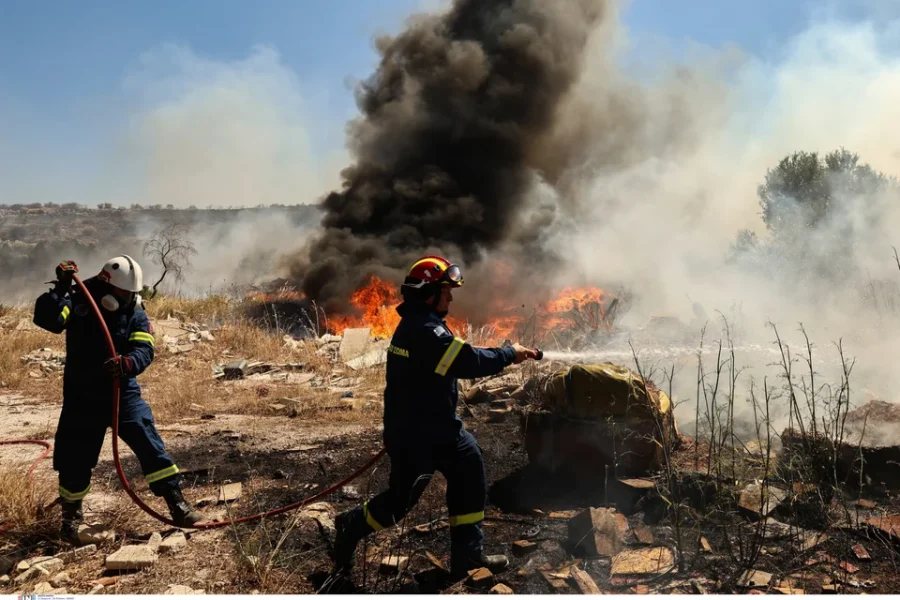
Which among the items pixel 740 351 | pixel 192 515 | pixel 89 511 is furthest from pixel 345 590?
pixel 740 351

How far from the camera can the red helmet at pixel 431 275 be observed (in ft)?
11.2

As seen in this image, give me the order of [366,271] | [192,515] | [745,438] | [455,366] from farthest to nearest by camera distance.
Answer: [366,271] < [745,438] < [192,515] < [455,366]

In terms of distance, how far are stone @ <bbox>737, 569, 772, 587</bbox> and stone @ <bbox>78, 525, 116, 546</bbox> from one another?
3.76m

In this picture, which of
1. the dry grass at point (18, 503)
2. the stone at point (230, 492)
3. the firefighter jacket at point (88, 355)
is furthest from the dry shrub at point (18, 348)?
the firefighter jacket at point (88, 355)

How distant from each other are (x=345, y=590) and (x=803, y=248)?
48.4ft

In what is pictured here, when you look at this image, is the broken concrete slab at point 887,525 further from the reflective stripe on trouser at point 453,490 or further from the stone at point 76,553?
the stone at point 76,553

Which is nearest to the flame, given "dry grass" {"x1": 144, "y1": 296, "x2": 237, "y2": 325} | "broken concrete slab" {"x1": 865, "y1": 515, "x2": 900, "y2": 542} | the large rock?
"dry grass" {"x1": 144, "y1": 296, "x2": 237, "y2": 325}

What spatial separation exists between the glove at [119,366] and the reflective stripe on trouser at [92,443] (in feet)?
1.03

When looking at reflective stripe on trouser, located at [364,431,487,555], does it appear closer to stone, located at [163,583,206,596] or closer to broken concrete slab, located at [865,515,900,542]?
stone, located at [163,583,206,596]

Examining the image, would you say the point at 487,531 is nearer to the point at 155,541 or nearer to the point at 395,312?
the point at 155,541

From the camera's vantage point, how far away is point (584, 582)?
10.7ft

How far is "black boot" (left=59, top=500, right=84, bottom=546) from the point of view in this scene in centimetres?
372

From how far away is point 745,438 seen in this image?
5.86 metres

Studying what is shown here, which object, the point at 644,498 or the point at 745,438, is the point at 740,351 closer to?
the point at 745,438
